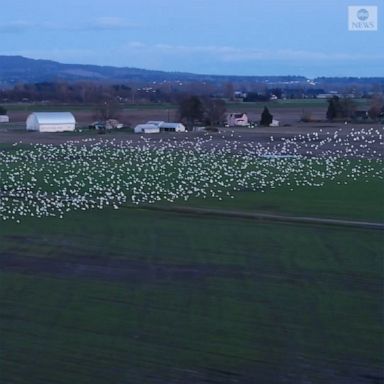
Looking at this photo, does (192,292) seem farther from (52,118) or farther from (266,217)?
(52,118)

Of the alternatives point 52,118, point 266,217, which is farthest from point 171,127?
point 266,217

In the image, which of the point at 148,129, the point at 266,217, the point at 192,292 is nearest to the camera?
the point at 192,292

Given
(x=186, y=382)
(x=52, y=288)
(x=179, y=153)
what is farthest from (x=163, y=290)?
(x=179, y=153)

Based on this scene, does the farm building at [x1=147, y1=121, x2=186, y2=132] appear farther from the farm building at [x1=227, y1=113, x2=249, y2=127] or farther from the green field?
the green field

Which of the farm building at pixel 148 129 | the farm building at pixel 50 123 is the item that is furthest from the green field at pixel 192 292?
the farm building at pixel 50 123

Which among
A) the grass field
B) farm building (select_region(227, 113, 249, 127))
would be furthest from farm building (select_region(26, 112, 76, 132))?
the grass field

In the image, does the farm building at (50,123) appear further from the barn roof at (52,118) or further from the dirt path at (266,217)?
the dirt path at (266,217)
